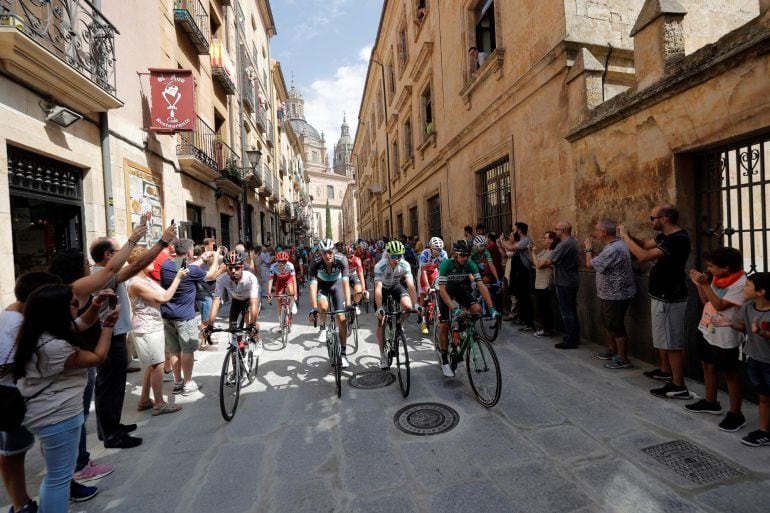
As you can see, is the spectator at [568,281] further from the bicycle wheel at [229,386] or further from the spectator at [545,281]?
the bicycle wheel at [229,386]

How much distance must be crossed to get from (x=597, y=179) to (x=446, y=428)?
4.60 meters

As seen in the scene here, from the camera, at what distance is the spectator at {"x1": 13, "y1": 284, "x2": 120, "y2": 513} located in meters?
2.14

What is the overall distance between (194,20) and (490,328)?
1145 centimetres

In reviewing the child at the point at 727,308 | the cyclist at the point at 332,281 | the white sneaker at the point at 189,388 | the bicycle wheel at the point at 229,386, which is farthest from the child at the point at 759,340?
the white sneaker at the point at 189,388

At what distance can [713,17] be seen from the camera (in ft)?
21.9

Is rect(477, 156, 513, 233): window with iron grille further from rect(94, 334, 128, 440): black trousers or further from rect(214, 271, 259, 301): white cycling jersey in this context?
Result: rect(94, 334, 128, 440): black trousers

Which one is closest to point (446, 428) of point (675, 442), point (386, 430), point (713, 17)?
point (386, 430)

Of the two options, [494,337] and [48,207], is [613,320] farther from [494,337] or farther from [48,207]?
[48,207]

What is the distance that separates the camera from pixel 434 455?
3.18 meters

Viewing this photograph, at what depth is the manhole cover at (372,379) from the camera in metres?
4.85

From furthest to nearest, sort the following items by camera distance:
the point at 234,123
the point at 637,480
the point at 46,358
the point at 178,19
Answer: the point at 234,123, the point at 178,19, the point at 637,480, the point at 46,358

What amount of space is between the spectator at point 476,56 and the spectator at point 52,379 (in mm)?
10313

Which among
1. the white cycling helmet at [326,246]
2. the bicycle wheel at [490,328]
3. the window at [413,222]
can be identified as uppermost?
the window at [413,222]

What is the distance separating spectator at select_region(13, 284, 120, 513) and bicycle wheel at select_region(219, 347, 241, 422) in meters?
1.64
